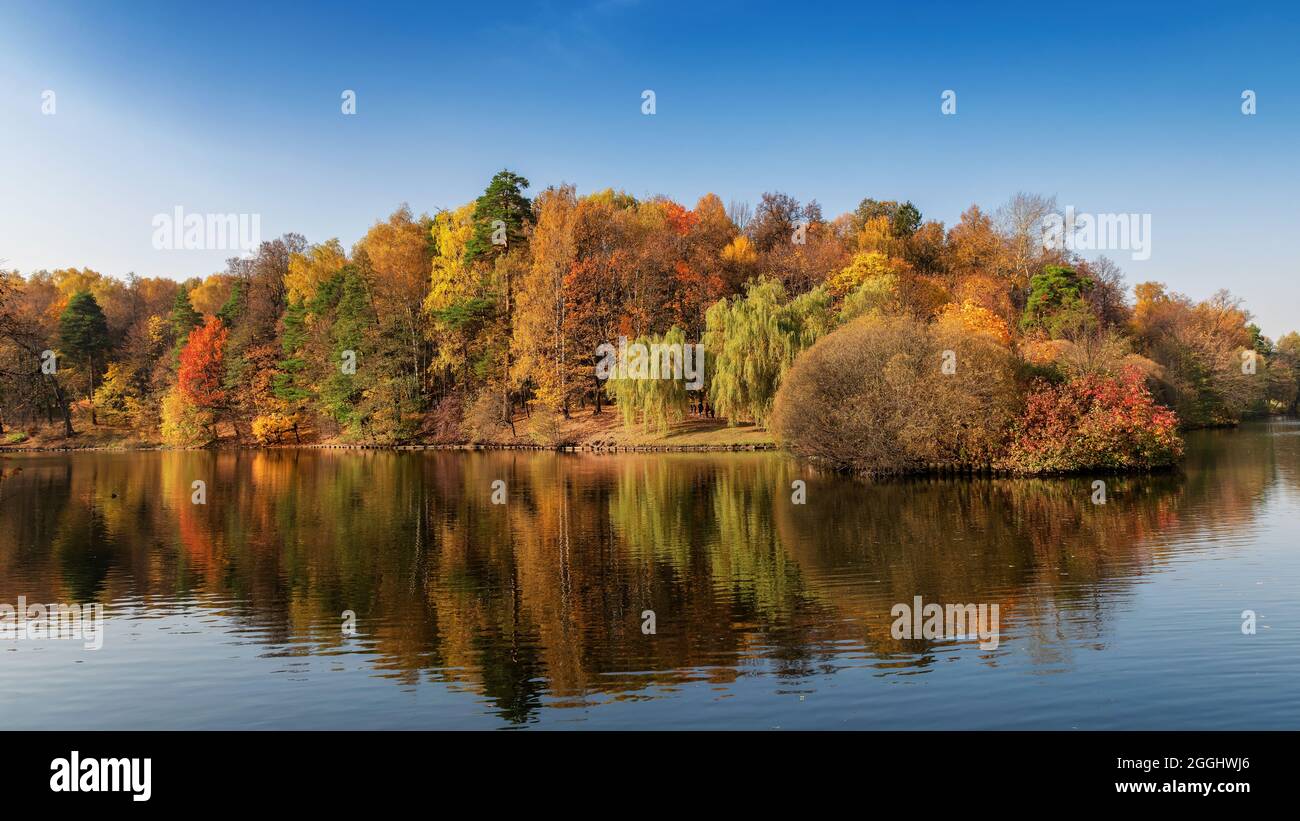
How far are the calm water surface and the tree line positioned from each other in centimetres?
2727

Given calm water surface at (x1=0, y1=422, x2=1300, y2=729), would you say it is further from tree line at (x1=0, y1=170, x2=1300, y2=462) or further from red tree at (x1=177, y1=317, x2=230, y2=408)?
red tree at (x1=177, y1=317, x2=230, y2=408)

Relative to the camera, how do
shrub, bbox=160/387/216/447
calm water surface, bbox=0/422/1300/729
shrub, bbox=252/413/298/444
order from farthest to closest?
1. shrub, bbox=252/413/298/444
2. shrub, bbox=160/387/216/447
3. calm water surface, bbox=0/422/1300/729

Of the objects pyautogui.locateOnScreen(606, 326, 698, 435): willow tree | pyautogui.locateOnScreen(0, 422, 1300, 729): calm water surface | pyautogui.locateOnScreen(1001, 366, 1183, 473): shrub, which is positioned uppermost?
pyautogui.locateOnScreen(606, 326, 698, 435): willow tree

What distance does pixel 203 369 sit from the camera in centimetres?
7188

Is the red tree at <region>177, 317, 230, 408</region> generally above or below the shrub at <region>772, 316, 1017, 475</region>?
above

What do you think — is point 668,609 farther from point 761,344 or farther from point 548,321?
point 548,321

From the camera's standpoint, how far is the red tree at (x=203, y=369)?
71250 mm

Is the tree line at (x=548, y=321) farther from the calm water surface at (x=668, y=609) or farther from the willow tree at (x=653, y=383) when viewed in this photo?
the calm water surface at (x=668, y=609)

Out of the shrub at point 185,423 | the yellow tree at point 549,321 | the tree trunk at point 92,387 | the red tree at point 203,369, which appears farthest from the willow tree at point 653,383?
the tree trunk at point 92,387

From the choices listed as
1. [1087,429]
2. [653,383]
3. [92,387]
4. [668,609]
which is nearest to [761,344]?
[653,383]

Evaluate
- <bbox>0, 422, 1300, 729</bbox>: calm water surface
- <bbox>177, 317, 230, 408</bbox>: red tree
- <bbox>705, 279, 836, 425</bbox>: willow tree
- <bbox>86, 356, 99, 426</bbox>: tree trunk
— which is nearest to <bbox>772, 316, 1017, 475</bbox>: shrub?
<bbox>0, 422, 1300, 729</bbox>: calm water surface

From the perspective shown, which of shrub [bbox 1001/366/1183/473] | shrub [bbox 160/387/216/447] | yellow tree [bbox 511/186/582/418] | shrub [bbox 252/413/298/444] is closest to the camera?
shrub [bbox 1001/366/1183/473]

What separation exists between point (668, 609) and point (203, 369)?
69.2 meters

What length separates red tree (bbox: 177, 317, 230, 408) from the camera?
71250mm
